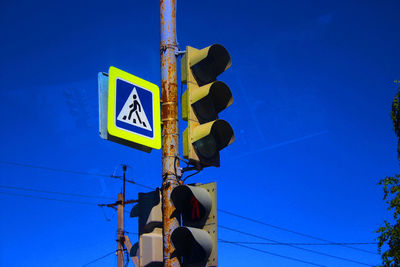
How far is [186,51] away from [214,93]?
58 cm

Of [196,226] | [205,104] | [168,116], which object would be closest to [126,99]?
[168,116]

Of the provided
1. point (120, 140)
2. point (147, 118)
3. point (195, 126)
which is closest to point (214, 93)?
point (195, 126)

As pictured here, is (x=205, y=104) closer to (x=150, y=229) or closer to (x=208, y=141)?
(x=208, y=141)

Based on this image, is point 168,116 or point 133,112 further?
point 168,116

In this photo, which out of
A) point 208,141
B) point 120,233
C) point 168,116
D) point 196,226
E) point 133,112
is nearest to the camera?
point 196,226

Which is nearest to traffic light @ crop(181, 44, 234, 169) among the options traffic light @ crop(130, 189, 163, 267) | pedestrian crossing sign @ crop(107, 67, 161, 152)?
pedestrian crossing sign @ crop(107, 67, 161, 152)

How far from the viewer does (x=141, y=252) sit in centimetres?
548

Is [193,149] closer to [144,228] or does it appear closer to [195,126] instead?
[195,126]

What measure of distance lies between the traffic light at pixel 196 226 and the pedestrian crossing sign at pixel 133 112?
688 millimetres

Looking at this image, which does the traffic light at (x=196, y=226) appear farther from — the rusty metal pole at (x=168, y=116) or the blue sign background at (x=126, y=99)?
the blue sign background at (x=126, y=99)

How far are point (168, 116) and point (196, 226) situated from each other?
133cm

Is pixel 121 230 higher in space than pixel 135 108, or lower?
higher

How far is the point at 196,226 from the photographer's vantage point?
208 inches

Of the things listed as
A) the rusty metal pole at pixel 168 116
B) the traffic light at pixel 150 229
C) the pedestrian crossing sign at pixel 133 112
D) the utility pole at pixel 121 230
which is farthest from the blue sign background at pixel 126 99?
the utility pole at pixel 121 230
